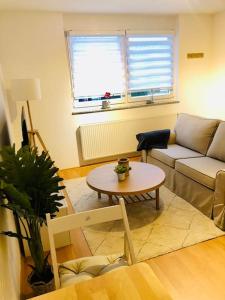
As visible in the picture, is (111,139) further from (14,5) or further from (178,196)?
(14,5)

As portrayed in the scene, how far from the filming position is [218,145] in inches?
118

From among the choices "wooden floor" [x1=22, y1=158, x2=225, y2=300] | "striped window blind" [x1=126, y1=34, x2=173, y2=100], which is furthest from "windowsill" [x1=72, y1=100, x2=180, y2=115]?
"wooden floor" [x1=22, y1=158, x2=225, y2=300]

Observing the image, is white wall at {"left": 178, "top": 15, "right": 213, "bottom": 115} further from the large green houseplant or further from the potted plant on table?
the large green houseplant

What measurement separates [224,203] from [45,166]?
1.77 m

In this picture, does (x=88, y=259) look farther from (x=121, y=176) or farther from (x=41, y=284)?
(x=121, y=176)

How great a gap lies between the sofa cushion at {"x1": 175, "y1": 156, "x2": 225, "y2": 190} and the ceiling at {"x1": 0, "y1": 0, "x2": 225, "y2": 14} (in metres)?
2.33

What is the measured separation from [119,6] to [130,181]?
104 inches

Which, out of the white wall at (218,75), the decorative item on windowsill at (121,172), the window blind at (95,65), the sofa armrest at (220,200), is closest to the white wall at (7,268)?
Result: the decorative item on windowsill at (121,172)

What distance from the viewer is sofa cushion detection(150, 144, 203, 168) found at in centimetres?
321

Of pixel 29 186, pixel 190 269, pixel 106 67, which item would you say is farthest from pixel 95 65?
pixel 190 269

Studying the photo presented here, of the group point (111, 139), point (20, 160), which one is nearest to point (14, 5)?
point (111, 139)

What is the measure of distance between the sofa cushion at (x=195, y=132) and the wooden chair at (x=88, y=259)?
2.19 meters

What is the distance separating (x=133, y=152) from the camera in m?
4.68

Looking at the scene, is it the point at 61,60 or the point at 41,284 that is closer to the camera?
the point at 41,284
